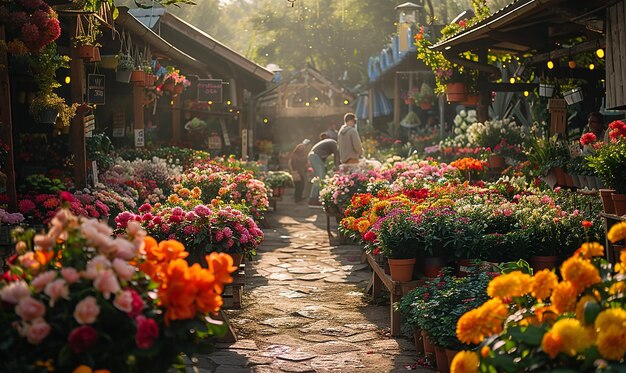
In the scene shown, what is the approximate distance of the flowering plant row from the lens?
3.26m

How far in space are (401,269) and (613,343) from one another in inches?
191

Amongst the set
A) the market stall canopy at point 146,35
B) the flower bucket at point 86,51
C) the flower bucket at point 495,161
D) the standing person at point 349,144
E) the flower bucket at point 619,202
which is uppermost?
the market stall canopy at point 146,35

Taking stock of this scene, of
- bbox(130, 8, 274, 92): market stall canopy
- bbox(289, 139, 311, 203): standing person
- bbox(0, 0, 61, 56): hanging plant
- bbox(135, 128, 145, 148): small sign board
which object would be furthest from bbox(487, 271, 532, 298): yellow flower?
bbox(289, 139, 311, 203): standing person

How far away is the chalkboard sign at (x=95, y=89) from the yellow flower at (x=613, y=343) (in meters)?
10.5

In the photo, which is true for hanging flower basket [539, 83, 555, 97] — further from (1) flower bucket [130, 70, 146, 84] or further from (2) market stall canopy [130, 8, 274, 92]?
(2) market stall canopy [130, 8, 274, 92]

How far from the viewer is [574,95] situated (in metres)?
12.1

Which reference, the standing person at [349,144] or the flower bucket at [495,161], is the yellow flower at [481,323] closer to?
the flower bucket at [495,161]

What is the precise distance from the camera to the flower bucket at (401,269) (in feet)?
26.3

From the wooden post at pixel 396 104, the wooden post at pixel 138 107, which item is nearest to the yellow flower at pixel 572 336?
the wooden post at pixel 138 107

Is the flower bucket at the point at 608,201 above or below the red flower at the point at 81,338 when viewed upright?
above

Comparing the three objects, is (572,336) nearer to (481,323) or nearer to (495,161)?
(481,323)

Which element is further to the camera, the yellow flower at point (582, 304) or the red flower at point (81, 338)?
the yellow flower at point (582, 304)

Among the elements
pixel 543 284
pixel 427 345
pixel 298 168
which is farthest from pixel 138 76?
pixel 543 284

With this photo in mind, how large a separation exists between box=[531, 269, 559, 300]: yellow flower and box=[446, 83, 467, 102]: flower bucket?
37.3ft
